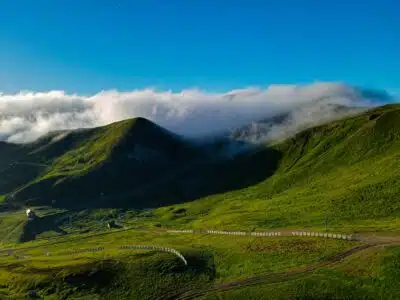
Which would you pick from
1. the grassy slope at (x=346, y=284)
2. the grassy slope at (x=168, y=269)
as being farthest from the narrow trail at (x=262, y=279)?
the grassy slope at (x=168, y=269)

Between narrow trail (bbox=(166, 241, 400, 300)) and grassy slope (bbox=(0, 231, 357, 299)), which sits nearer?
narrow trail (bbox=(166, 241, 400, 300))

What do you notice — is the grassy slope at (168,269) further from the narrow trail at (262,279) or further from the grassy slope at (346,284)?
the grassy slope at (346,284)

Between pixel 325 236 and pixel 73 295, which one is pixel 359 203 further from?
pixel 73 295

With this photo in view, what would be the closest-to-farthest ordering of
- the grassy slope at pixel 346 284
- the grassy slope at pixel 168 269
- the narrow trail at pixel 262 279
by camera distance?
the grassy slope at pixel 346 284 → the narrow trail at pixel 262 279 → the grassy slope at pixel 168 269

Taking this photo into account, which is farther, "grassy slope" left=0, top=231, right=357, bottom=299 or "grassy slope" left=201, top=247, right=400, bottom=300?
"grassy slope" left=0, top=231, right=357, bottom=299

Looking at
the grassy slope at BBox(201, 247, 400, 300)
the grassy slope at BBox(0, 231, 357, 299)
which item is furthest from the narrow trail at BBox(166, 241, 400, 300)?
the grassy slope at BBox(0, 231, 357, 299)

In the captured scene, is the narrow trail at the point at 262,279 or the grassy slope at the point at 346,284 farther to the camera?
the narrow trail at the point at 262,279

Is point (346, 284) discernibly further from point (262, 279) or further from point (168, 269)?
point (168, 269)

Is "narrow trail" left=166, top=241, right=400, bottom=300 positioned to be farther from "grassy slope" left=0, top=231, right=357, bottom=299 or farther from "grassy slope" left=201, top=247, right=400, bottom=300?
"grassy slope" left=0, top=231, right=357, bottom=299

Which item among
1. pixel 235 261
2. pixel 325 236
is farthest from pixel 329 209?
pixel 235 261

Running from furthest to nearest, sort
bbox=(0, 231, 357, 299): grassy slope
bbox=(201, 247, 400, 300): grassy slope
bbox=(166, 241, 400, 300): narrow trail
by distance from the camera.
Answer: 1. bbox=(0, 231, 357, 299): grassy slope
2. bbox=(166, 241, 400, 300): narrow trail
3. bbox=(201, 247, 400, 300): grassy slope

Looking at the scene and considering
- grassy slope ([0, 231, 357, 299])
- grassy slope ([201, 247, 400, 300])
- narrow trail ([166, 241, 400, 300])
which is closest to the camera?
grassy slope ([201, 247, 400, 300])
